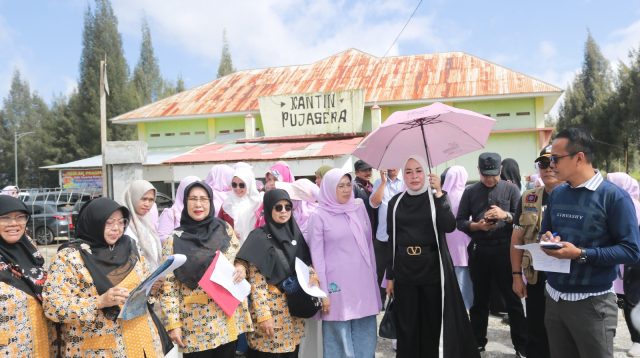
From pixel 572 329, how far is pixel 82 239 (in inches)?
113


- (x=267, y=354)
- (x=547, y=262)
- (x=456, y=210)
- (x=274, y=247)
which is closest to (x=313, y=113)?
(x=456, y=210)

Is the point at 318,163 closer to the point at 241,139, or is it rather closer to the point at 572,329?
the point at 241,139

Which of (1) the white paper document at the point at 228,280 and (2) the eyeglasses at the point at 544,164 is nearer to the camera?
(1) the white paper document at the point at 228,280

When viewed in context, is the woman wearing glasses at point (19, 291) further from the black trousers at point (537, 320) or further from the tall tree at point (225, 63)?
the tall tree at point (225, 63)

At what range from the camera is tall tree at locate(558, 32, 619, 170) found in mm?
30406

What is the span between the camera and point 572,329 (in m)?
2.57

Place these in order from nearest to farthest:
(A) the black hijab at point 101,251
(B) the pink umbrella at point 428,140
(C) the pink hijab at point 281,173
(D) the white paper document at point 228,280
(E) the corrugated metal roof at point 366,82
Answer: (A) the black hijab at point 101,251
(D) the white paper document at point 228,280
(B) the pink umbrella at point 428,140
(C) the pink hijab at point 281,173
(E) the corrugated metal roof at point 366,82

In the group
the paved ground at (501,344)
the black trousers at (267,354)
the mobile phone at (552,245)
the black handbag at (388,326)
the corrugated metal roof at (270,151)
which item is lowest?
the paved ground at (501,344)

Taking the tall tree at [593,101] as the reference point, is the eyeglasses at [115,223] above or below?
below

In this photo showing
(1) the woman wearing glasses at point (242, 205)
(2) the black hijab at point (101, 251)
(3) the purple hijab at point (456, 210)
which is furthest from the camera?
(3) the purple hijab at point (456, 210)

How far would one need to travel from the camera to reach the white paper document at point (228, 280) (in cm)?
295

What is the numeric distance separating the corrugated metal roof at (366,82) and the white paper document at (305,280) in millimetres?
13882

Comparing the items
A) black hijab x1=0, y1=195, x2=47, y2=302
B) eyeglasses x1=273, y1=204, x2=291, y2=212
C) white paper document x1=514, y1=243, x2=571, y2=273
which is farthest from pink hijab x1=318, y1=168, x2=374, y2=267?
black hijab x1=0, y1=195, x2=47, y2=302

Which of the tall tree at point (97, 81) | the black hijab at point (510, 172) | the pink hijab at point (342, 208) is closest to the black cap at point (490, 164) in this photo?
the black hijab at point (510, 172)
